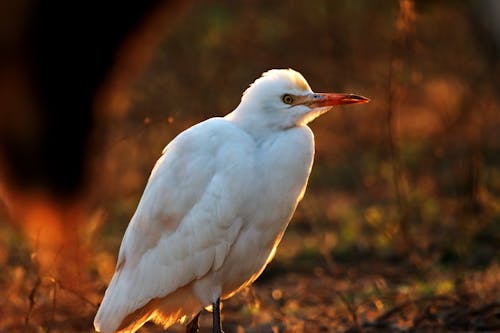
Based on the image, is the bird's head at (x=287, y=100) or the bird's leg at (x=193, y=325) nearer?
the bird's head at (x=287, y=100)

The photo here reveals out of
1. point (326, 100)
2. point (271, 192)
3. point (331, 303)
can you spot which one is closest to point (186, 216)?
point (271, 192)

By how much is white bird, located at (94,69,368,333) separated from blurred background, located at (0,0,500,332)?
515 mm

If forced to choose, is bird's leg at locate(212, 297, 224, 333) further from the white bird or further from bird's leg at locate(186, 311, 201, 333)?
bird's leg at locate(186, 311, 201, 333)

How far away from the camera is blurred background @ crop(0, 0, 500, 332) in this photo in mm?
6535

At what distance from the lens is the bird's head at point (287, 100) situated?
4586 mm

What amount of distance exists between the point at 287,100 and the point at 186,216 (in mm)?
638

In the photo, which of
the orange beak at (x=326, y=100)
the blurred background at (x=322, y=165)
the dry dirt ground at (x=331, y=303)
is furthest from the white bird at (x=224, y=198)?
the blurred background at (x=322, y=165)

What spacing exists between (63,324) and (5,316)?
32 centimetres

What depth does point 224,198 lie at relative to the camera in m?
4.57

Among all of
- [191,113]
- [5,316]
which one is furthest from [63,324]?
[191,113]

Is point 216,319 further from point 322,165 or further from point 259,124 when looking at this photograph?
point 322,165

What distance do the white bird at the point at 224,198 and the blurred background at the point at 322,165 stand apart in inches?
20.3

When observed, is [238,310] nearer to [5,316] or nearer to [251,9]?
[5,316]

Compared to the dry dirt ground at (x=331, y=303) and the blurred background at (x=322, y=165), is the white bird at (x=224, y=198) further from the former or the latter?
the blurred background at (x=322, y=165)
